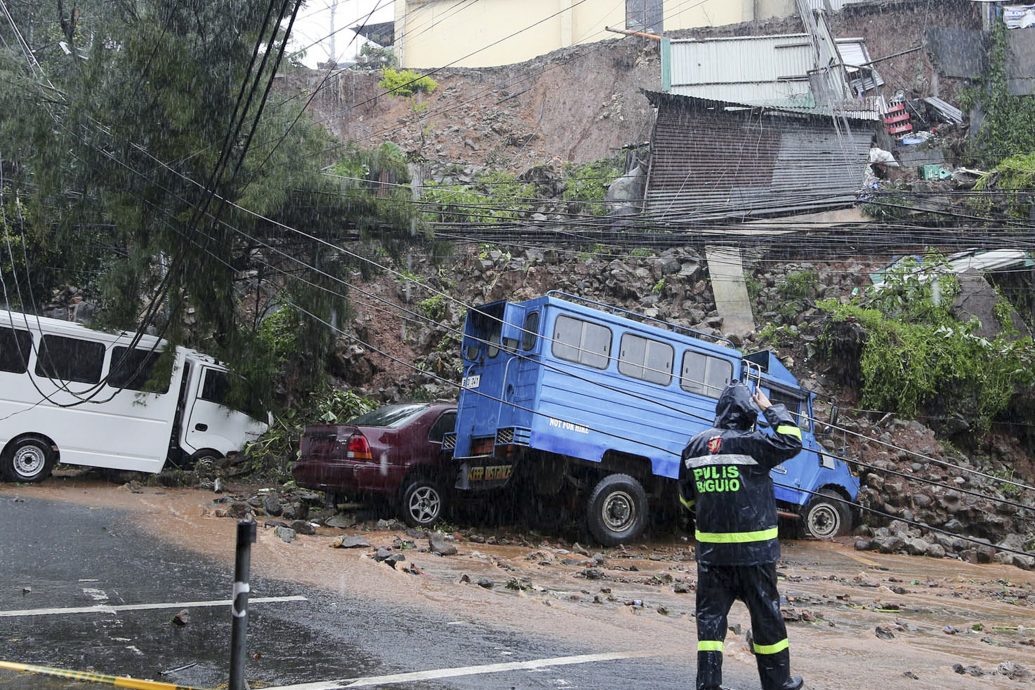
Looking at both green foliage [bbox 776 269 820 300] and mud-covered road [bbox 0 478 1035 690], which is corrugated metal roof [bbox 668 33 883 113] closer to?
green foliage [bbox 776 269 820 300]

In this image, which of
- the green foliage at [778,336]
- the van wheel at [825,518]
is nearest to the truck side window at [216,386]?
the van wheel at [825,518]

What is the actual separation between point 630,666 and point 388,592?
254cm

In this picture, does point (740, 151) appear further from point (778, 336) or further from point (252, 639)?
point (252, 639)

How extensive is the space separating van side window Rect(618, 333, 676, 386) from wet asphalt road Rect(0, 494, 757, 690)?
526 centimetres

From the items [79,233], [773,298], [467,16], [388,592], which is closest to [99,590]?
[388,592]

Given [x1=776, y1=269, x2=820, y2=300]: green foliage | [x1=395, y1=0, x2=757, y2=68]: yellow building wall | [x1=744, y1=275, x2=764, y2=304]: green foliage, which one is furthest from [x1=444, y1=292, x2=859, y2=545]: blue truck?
[x1=395, y1=0, x2=757, y2=68]: yellow building wall

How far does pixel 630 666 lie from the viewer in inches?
203

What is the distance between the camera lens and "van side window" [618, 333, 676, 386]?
11.2m

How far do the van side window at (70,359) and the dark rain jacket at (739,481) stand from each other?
37.8ft

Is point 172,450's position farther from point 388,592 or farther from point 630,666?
point 630,666

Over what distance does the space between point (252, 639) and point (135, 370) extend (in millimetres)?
10030

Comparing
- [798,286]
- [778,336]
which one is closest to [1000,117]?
[798,286]

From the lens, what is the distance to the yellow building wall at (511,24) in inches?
1243

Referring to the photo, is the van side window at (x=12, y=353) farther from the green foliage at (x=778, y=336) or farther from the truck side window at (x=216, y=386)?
the green foliage at (x=778, y=336)
